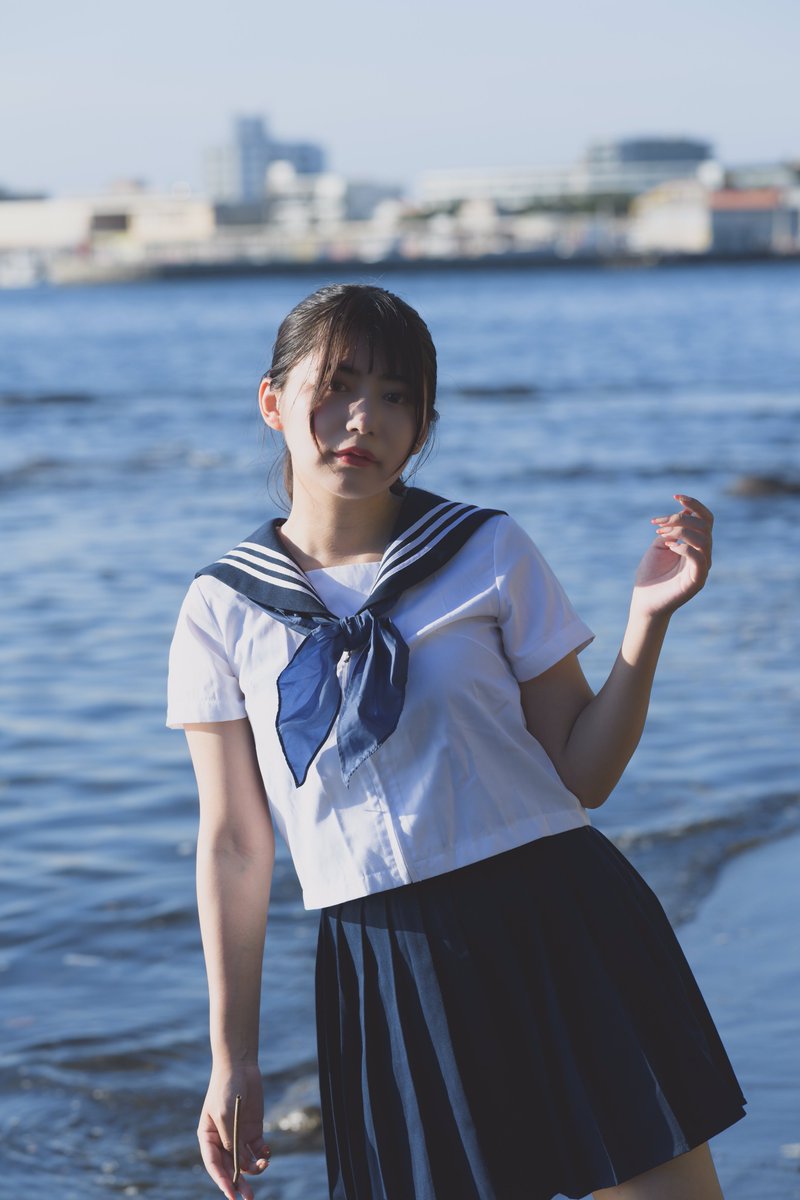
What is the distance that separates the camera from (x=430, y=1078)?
196cm

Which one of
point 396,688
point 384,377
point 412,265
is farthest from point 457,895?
point 412,265

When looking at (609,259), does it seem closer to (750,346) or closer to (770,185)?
(770,185)

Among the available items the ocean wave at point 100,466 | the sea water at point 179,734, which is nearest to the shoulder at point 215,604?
the sea water at point 179,734

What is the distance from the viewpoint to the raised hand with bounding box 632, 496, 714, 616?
198 cm

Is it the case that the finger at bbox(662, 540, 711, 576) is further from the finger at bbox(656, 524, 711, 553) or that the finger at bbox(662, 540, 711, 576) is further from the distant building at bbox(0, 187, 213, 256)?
the distant building at bbox(0, 187, 213, 256)

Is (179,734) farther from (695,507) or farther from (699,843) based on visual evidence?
(695,507)

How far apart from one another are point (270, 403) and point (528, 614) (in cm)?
47

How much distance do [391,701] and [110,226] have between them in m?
155

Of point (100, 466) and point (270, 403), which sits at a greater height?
point (270, 403)

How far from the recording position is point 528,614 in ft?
6.61

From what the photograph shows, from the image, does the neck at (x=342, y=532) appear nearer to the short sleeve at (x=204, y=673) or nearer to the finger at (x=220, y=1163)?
the short sleeve at (x=204, y=673)

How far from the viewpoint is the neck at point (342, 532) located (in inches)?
82.4

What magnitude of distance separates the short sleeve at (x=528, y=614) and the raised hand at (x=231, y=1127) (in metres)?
0.63

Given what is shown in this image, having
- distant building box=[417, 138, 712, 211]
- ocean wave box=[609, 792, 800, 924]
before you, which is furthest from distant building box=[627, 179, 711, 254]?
ocean wave box=[609, 792, 800, 924]
